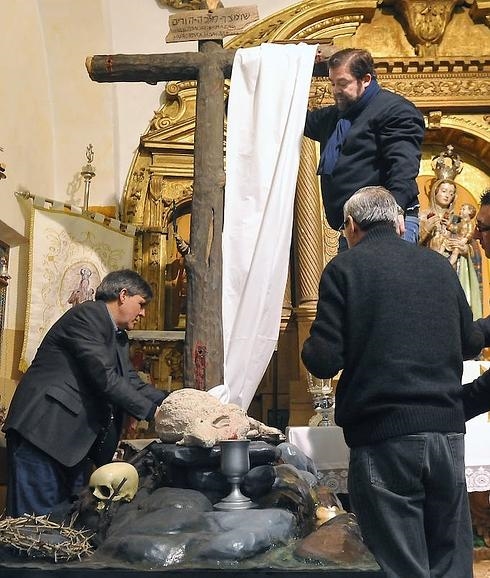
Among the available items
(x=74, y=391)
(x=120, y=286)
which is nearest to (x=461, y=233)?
(x=120, y=286)

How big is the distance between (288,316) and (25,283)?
2.02 meters

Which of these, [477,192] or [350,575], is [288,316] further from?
[350,575]

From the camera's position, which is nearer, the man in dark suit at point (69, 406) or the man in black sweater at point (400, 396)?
the man in black sweater at point (400, 396)

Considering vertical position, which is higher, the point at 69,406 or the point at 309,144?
the point at 309,144

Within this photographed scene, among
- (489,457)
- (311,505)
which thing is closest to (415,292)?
(311,505)

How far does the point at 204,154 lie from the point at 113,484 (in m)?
2.20

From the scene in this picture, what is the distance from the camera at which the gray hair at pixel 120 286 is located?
3590 millimetres

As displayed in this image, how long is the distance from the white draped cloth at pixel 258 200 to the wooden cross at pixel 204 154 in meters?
0.09

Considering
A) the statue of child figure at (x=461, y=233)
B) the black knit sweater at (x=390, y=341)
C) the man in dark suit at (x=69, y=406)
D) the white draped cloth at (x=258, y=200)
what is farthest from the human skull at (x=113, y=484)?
the statue of child figure at (x=461, y=233)

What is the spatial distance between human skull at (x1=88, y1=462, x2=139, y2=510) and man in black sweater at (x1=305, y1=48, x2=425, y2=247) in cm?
166

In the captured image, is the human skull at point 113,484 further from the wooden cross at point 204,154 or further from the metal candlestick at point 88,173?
the metal candlestick at point 88,173

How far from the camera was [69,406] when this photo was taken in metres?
3.35

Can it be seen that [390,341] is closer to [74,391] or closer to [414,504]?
[414,504]

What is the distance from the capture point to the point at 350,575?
1.83 m
